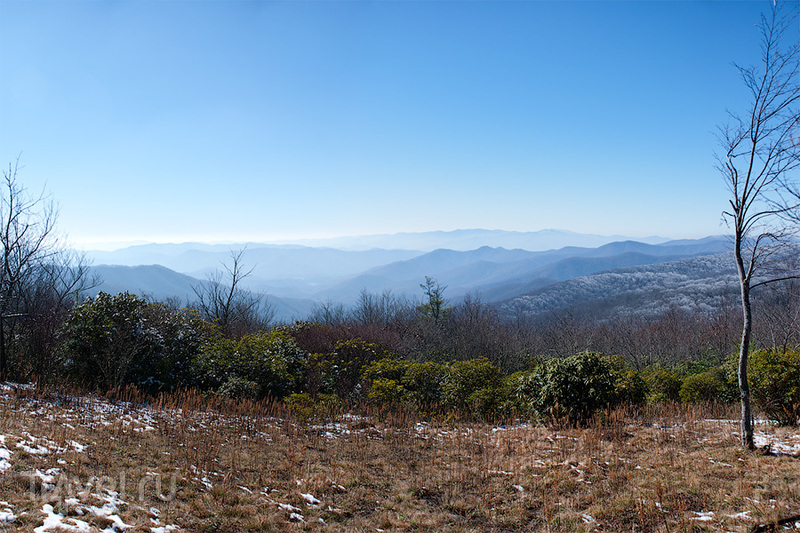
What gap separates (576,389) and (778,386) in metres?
3.56

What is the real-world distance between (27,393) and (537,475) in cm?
1016

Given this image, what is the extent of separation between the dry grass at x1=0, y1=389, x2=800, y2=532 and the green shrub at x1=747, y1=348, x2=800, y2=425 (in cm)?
81

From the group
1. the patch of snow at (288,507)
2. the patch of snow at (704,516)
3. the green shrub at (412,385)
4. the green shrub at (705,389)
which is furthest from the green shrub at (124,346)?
the green shrub at (705,389)

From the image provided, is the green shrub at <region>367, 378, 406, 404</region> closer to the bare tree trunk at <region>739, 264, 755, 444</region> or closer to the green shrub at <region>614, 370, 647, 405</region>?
the green shrub at <region>614, 370, 647, 405</region>

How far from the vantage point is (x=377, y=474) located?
6.78 meters

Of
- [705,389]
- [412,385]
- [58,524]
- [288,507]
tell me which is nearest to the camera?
[58,524]

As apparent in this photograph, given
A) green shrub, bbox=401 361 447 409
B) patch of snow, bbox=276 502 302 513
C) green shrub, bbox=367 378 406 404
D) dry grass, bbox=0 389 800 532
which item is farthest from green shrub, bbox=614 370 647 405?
patch of snow, bbox=276 502 302 513

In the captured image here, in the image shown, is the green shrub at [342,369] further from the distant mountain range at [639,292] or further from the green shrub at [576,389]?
the distant mountain range at [639,292]

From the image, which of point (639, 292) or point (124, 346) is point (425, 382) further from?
point (639, 292)

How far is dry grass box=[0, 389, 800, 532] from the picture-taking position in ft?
15.7

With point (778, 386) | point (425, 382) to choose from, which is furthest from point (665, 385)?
point (425, 382)

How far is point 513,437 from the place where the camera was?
345 inches

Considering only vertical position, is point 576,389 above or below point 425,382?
above

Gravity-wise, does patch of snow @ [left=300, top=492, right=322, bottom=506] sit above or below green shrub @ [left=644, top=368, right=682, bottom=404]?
above
